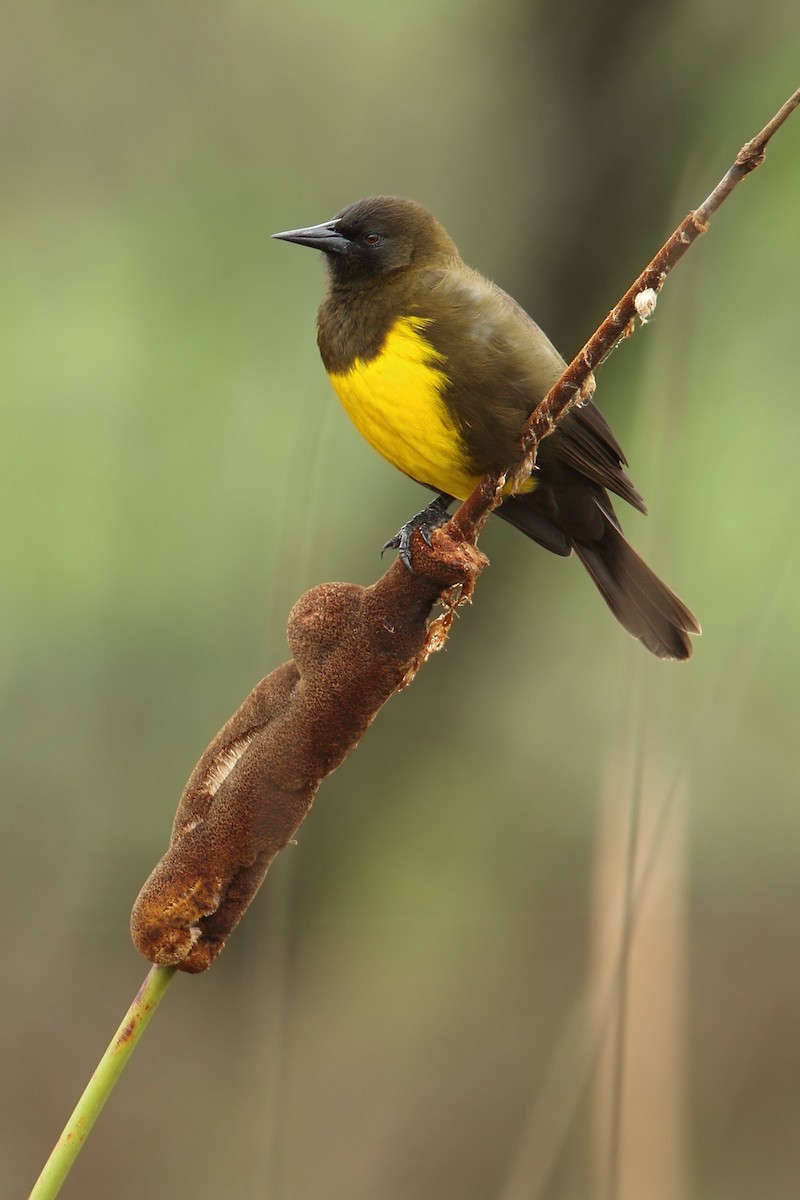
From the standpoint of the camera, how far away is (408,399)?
2662mm

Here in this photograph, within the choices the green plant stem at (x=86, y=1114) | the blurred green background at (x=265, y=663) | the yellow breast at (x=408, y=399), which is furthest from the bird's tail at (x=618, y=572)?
the green plant stem at (x=86, y=1114)

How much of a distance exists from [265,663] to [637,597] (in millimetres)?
1643

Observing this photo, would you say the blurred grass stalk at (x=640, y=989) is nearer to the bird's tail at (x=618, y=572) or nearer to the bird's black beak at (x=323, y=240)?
the bird's tail at (x=618, y=572)

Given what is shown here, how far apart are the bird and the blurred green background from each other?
1.10 metres

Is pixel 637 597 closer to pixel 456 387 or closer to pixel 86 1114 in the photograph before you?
pixel 456 387

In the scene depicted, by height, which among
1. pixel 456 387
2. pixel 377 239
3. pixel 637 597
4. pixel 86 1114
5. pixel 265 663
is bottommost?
pixel 265 663

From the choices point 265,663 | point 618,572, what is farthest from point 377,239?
point 265,663

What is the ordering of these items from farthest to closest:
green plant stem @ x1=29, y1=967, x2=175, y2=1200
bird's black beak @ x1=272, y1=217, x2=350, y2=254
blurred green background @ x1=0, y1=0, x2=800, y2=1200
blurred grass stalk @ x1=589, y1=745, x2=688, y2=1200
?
blurred green background @ x1=0, y1=0, x2=800, y2=1200
bird's black beak @ x1=272, y1=217, x2=350, y2=254
blurred grass stalk @ x1=589, y1=745, x2=688, y2=1200
green plant stem @ x1=29, y1=967, x2=175, y2=1200

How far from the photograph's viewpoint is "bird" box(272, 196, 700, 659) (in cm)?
267

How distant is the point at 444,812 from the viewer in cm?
564

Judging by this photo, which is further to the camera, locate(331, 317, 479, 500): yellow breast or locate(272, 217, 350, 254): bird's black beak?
locate(272, 217, 350, 254): bird's black beak

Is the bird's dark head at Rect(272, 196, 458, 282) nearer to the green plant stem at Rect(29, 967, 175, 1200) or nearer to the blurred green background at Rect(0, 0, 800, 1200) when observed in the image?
the blurred green background at Rect(0, 0, 800, 1200)

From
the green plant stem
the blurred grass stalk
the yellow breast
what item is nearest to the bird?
the yellow breast

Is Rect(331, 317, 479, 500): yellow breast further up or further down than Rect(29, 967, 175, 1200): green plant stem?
further up
